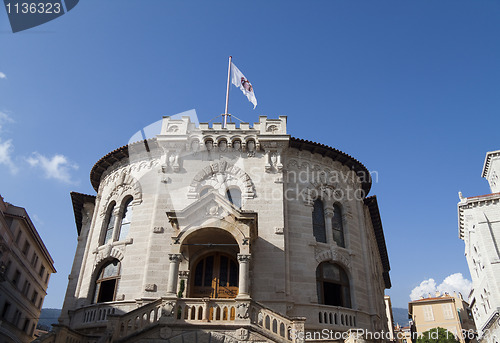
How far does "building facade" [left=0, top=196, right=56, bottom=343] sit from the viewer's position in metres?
30.8

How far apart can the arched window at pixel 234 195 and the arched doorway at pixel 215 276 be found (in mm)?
2891

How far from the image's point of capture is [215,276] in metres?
18.3

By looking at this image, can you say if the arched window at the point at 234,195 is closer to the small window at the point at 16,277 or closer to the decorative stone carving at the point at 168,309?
the decorative stone carving at the point at 168,309

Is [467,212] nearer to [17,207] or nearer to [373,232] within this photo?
[373,232]

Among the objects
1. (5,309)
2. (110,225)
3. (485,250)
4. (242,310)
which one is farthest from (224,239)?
(485,250)

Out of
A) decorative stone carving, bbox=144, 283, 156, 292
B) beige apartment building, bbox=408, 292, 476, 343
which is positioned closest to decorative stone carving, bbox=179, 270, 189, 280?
decorative stone carving, bbox=144, 283, 156, 292

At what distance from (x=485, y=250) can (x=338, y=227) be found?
75.5 feet

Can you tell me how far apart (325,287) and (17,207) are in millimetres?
28245

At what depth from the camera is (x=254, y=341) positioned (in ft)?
44.9

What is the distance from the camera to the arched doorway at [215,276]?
58.9 feet

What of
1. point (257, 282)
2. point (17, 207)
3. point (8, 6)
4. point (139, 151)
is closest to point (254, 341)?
point (257, 282)

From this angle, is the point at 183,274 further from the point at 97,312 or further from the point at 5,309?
the point at 5,309

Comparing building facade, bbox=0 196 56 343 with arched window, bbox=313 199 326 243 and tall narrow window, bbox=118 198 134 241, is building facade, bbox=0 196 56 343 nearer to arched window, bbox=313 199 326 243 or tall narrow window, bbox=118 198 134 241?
tall narrow window, bbox=118 198 134 241

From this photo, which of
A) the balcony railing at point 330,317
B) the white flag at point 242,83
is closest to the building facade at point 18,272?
the white flag at point 242,83
